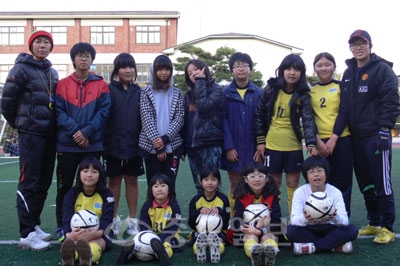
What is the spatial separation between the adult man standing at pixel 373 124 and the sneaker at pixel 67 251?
2.78 meters

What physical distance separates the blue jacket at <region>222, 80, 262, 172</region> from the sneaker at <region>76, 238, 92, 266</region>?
182cm

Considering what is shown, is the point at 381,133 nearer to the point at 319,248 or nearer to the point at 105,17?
the point at 319,248

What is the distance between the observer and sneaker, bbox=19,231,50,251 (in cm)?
397

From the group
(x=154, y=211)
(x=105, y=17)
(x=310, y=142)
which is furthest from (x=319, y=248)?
(x=105, y=17)

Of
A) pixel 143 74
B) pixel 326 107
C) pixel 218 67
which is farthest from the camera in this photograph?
pixel 143 74

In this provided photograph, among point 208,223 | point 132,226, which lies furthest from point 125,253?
point 132,226

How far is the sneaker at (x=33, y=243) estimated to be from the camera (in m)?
3.97

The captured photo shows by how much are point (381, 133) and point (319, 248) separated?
1262mm

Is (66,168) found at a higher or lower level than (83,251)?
higher

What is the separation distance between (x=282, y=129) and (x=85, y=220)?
7.04ft

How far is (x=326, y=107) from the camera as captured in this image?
4.42 metres

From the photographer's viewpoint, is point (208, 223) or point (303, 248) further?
point (208, 223)

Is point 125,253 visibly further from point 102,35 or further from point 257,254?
point 102,35

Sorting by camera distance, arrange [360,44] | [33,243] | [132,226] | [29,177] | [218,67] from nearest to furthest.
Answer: [33,243] < [29,177] < [360,44] < [132,226] < [218,67]
